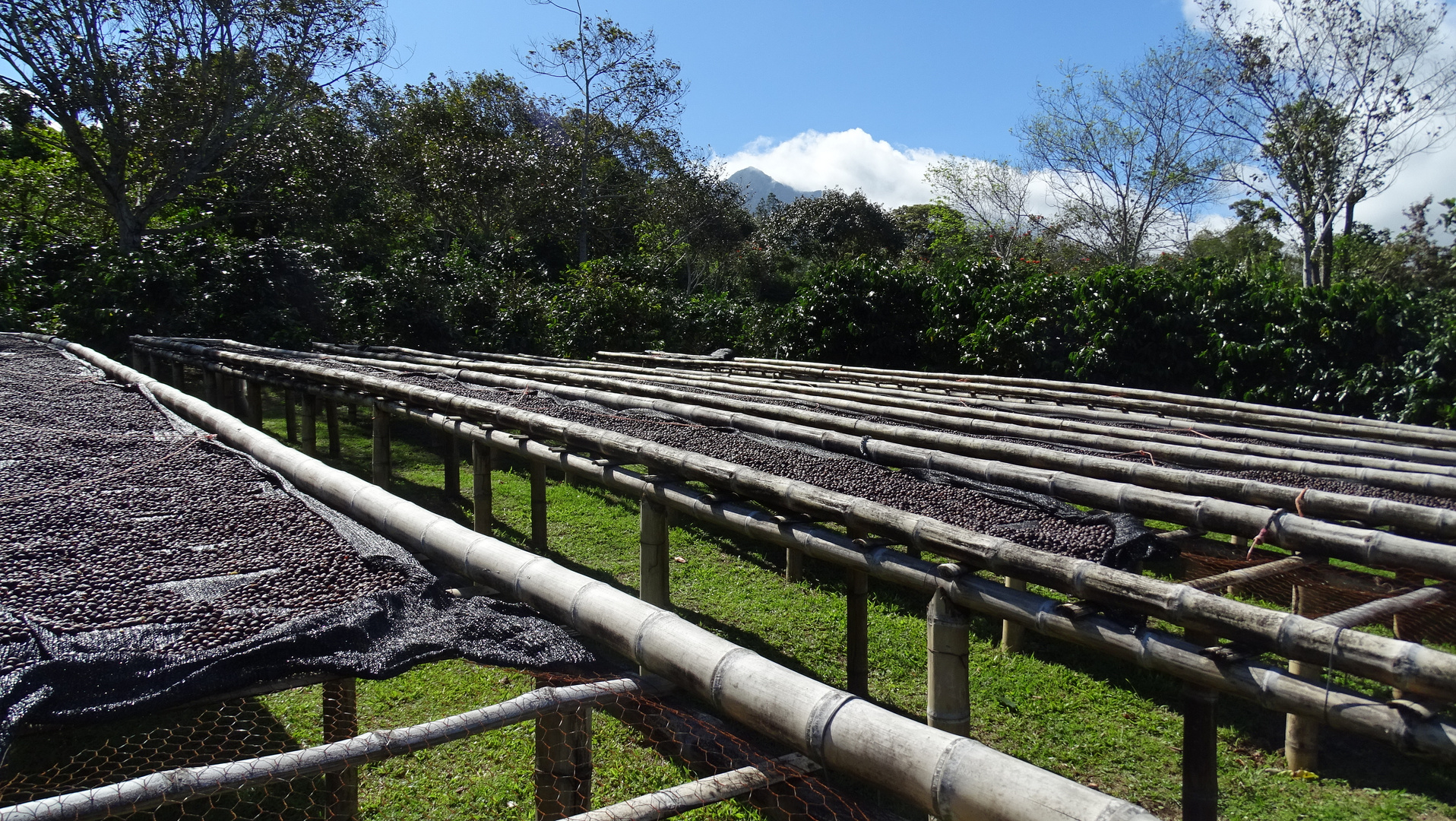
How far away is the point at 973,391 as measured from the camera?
8.32m

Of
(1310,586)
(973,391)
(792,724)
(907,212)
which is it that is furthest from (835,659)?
(907,212)

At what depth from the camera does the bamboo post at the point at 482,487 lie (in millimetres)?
5996

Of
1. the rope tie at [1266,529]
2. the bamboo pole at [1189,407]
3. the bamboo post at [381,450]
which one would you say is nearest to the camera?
the rope tie at [1266,529]

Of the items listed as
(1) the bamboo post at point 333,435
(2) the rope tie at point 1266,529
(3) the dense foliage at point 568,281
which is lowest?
(1) the bamboo post at point 333,435

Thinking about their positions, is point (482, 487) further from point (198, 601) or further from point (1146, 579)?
point (1146, 579)

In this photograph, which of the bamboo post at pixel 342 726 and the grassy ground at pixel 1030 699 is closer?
the bamboo post at pixel 342 726

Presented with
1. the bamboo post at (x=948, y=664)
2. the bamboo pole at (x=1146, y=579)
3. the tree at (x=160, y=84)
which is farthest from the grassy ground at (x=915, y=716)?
the tree at (x=160, y=84)

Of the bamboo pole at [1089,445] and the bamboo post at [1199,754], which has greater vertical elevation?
the bamboo pole at [1089,445]

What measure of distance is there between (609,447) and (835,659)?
169 cm

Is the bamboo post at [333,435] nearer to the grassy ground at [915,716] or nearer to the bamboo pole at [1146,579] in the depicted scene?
the grassy ground at [915,716]

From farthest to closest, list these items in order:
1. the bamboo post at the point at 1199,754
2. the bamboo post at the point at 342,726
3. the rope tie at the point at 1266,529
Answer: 1. the rope tie at the point at 1266,529
2. the bamboo post at the point at 342,726
3. the bamboo post at the point at 1199,754

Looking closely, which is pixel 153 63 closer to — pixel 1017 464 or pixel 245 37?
pixel 245 37

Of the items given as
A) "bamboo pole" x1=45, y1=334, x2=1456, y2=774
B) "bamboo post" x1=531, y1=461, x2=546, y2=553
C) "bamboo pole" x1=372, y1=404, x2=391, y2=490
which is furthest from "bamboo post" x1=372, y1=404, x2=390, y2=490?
"bamboo pole" x1=45, y1=334, x2=1456, y2=774

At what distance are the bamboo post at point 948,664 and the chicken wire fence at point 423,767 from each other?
1.28ft
